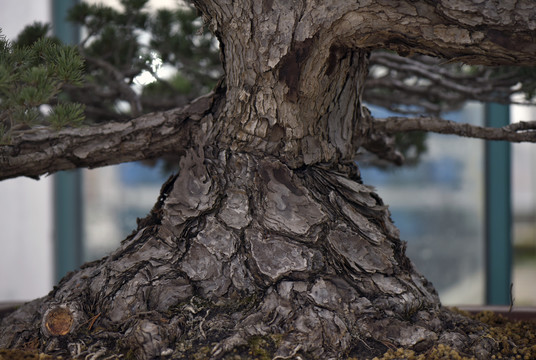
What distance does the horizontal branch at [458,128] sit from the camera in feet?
2.90

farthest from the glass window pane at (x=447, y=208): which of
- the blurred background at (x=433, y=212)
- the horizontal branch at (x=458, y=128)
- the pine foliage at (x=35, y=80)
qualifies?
the pine foliage at (x=35, y=80)

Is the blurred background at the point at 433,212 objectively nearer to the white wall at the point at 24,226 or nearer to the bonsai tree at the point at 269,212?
the white wall at the point at 24,226

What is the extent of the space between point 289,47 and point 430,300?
0.45 m

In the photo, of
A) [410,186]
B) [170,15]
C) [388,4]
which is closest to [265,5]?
[388,4]

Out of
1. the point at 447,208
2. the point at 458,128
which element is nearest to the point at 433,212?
the point at 447,208

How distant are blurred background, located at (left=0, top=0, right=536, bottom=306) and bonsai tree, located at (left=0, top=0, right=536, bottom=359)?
4.63 feet

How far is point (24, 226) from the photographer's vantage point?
2.18m

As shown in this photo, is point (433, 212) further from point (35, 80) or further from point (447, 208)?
point (35, 80)

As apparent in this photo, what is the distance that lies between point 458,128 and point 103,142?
643mm

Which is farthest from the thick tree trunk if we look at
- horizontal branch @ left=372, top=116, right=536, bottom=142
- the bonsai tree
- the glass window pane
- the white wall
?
the glass window pane

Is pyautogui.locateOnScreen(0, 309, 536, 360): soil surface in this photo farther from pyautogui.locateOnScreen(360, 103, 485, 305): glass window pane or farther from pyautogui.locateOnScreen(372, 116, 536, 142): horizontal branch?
pyautogui.locateOnScreen(360, 103, 485, 305): glass window pane

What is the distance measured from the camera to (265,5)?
738 millimetres

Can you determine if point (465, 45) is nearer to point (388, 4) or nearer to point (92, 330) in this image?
point (388, 4)

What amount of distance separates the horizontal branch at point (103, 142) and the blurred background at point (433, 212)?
54.3 inches
